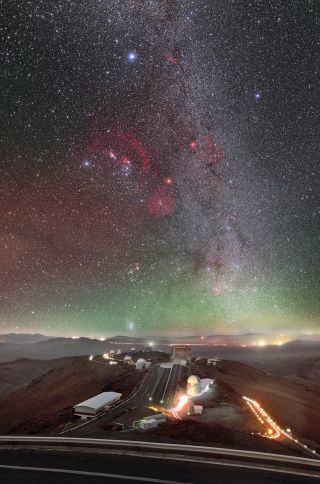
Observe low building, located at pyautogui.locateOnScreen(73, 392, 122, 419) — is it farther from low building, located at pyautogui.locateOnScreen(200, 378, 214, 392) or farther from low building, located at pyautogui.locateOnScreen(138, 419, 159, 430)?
low building, located at pyautogui.locateOnScreen(200, 378, 214, 392)

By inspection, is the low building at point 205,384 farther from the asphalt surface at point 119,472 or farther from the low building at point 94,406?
the asphalt surface at point 119,472

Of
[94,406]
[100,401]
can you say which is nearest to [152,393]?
[100,401]

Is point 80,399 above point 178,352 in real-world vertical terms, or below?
below

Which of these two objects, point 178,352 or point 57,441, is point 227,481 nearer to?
point 57,441

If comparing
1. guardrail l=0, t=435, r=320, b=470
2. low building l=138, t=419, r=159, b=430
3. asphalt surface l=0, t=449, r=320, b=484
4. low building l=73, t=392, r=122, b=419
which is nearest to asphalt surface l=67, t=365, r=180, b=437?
low building l=73, t=392, r=122, b=419

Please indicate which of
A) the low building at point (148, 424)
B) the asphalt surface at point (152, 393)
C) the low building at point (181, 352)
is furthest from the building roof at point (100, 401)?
the low building at point (181, 352)

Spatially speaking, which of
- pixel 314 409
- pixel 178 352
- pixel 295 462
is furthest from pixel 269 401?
pixel 295 462
